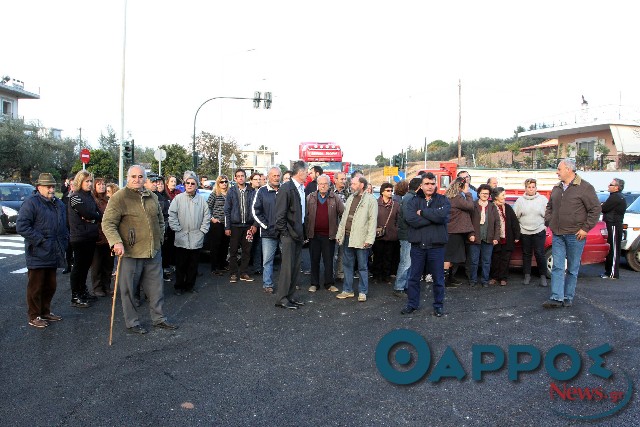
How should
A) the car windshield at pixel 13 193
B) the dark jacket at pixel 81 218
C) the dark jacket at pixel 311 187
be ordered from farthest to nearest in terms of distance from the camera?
the car windshield at pixel 13 193 < the dark jacket at pixel 311 187 < the dark jacket at pixel 81 218

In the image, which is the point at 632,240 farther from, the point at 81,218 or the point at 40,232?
the point at 40,232

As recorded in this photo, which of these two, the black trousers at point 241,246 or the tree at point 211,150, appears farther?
the tree at point 211,150

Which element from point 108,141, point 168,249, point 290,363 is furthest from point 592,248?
point 108,141

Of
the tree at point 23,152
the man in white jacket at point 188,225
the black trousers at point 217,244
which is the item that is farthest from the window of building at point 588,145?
the tree at point 23,152

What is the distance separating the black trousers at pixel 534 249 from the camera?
9164 mm

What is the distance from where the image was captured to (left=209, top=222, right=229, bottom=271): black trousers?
402 inches

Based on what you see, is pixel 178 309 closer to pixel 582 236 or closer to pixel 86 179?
pixel 86 179

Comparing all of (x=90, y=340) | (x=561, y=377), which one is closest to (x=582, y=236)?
(x=561, y=377)

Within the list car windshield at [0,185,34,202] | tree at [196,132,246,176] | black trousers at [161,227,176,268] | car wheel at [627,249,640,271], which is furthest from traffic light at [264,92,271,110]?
car wheel at [627,249,640,271]

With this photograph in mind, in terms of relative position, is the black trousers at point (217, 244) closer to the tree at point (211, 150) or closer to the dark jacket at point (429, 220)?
the dark jacket at point (429, 220)

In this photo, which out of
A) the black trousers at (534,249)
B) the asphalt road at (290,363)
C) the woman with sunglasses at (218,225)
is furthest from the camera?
the woman with sunglasses at (218,225)

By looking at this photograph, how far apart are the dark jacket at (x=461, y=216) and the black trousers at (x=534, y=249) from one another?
1.33 meters

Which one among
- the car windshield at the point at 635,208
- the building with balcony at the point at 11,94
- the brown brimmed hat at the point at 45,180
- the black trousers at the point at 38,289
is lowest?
the black trousers at the point at 38,289

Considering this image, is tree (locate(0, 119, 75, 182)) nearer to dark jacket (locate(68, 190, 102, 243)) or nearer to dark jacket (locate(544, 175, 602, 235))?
dark jacket (locate(68, 190, 102, 243))
